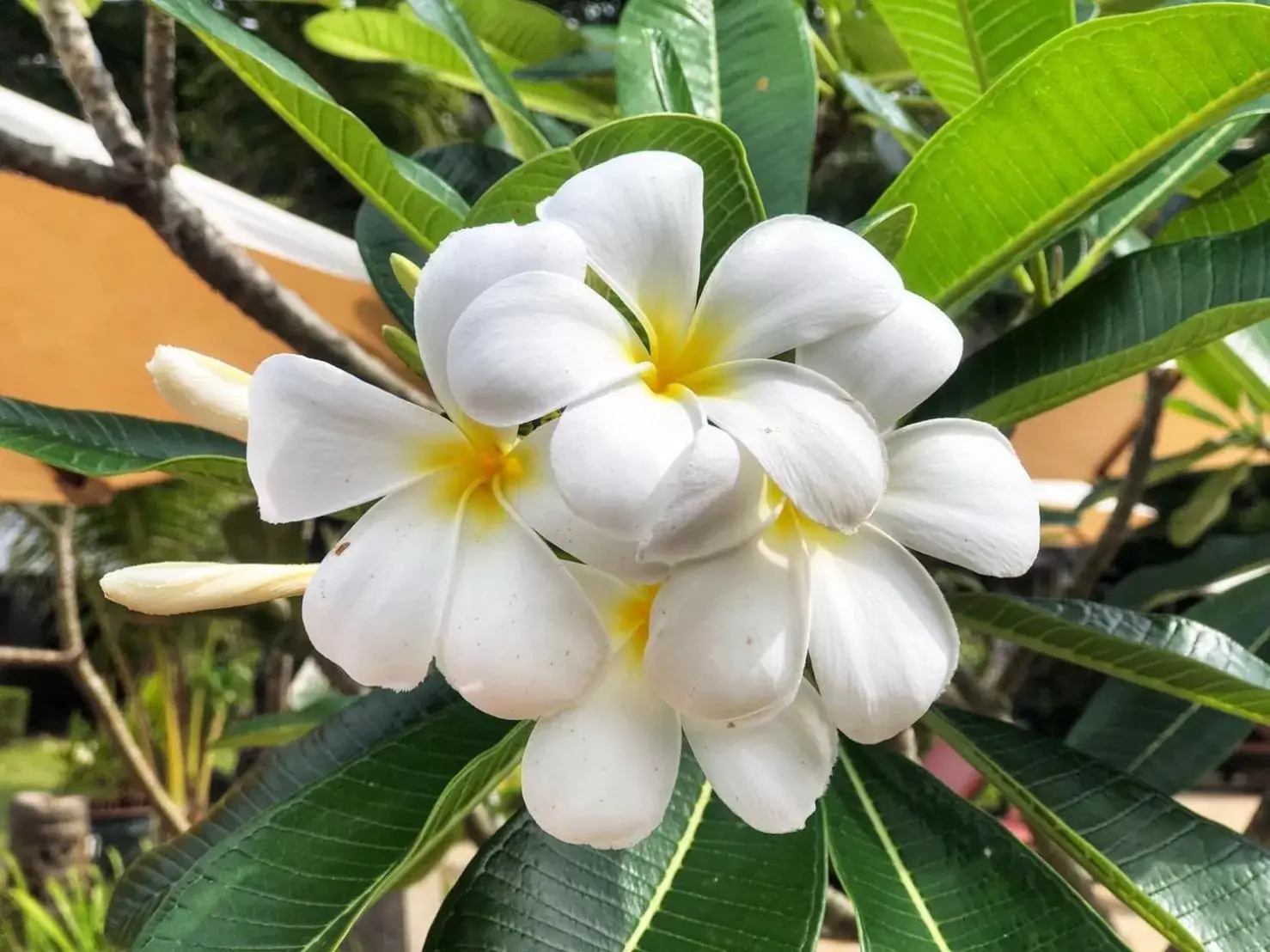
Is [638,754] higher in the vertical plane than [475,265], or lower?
lower

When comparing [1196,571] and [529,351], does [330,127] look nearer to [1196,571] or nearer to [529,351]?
[529,351]

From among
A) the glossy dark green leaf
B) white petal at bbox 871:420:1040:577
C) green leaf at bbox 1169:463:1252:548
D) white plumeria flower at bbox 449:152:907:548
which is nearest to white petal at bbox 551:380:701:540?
white plumeria flower at bbox 449:152:907:548

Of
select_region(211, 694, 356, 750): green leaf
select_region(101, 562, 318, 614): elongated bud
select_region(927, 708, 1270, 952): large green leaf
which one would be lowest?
select_region(211, 694, 356, 750): green leaf

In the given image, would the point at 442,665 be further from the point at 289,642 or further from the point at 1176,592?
the point at 289,642

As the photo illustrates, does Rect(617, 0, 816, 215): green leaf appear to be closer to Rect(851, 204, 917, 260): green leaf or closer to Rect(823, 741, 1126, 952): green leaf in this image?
Rect(851, 204, 917, 260): green leaf

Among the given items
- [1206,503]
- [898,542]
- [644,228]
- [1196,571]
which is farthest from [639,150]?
[1206,503]

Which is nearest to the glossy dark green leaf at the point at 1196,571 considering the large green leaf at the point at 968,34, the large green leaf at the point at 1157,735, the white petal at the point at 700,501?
the large green leaf at the point at 1157,735

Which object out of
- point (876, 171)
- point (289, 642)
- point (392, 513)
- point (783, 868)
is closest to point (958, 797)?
point (783, 868)
